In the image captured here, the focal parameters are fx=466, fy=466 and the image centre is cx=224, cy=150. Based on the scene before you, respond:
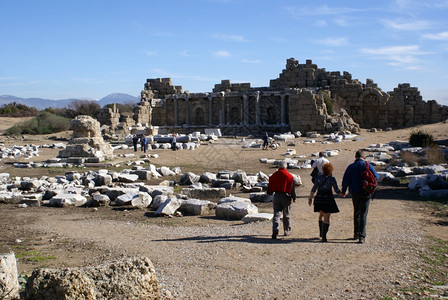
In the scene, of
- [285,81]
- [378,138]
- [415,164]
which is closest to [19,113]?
[285,81]

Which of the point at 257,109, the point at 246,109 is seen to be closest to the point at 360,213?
the point at 257,109

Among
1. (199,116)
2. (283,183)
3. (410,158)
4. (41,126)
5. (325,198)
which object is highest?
(199,116)

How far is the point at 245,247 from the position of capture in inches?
309

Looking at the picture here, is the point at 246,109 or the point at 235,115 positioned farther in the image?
the point at 235,115

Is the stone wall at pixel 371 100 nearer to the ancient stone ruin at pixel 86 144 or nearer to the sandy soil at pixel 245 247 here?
the ancient stone ruin at pixel 86 144

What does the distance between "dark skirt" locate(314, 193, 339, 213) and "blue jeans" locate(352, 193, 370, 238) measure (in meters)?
0.36

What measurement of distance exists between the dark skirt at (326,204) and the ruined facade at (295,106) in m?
25.5

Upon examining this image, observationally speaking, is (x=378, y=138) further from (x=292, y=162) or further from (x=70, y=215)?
(x=70, y=215)

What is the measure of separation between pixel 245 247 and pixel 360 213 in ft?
7.06

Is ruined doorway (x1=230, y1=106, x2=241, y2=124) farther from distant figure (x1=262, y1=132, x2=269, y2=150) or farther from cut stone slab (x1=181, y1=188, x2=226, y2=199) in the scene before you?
cut stone slab (x1=181, y1=188, x2=226, y2=199)

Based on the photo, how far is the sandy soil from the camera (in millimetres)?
6141

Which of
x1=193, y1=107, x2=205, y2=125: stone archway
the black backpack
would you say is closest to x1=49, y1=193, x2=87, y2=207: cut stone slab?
the black backpack

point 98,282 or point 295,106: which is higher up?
point 295,106

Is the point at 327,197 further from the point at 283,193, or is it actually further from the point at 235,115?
the point at 235,115
